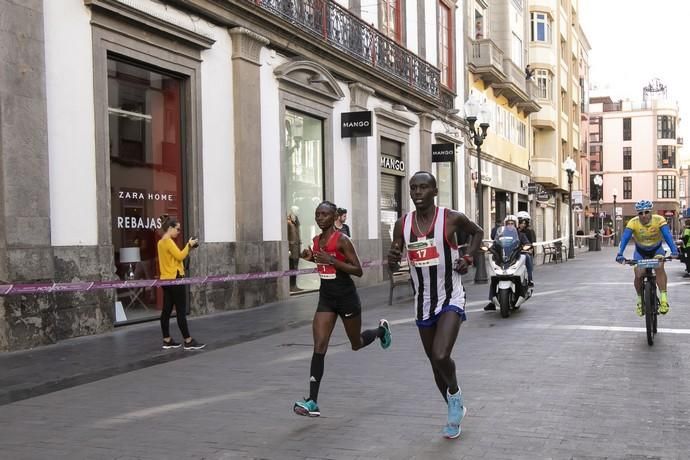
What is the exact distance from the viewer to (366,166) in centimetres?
1952

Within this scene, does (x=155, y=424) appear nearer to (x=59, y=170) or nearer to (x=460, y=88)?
(x=59, y=170)

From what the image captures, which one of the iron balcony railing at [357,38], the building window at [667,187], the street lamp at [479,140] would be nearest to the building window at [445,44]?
the iron balcony railing at [357,38]

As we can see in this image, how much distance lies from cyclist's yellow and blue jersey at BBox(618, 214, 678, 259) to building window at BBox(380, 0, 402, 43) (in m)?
12.6

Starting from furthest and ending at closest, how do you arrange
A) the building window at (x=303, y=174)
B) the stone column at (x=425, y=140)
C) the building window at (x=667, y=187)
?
the building window at (x=667, y=187)
the stone column at (x=425, y=140)
the building window at (x=303, y=174)

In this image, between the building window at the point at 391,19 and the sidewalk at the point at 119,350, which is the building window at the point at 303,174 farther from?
the building window at the point at 391,19

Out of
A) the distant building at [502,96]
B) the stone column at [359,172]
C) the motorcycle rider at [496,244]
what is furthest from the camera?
the distant building at [502,96]

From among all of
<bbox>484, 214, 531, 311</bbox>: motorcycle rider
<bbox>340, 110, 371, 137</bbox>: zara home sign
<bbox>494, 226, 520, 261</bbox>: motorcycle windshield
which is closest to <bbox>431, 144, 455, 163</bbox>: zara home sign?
<bbox>340, 110, 371, 137</bbox>: zara home sign

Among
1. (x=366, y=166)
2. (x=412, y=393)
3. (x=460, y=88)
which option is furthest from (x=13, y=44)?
(x=460, y=88)

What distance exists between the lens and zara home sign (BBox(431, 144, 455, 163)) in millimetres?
24281

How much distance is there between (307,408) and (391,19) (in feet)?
57.7

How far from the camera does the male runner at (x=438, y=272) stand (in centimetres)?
498

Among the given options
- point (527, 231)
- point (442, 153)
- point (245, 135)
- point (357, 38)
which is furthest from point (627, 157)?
point (245, 135)

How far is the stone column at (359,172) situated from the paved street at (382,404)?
9197 millimetres

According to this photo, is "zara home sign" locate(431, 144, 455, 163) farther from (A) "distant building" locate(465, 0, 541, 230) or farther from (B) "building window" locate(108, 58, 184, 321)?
(B) "building window" locate(108, 58, 184, 321)
